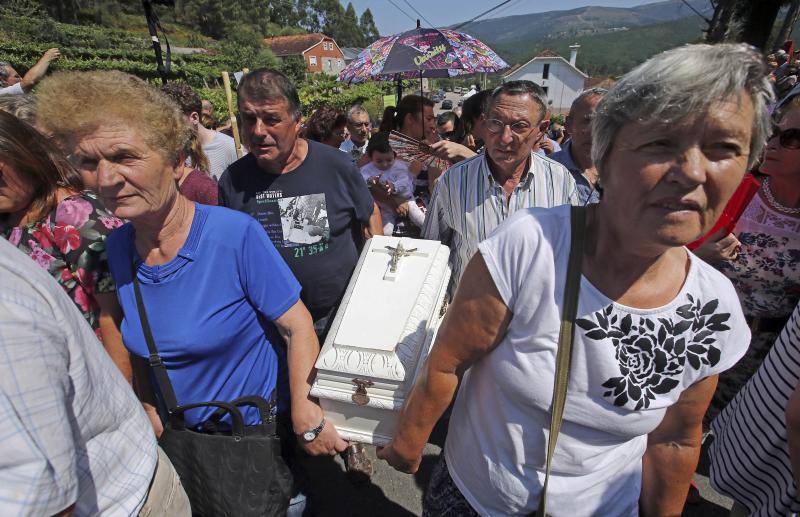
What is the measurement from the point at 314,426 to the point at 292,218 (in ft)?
3.84

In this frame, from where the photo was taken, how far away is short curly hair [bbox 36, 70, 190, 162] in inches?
52.2

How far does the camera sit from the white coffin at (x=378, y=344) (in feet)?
4.91

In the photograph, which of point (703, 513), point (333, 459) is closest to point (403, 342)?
point (333, 459)

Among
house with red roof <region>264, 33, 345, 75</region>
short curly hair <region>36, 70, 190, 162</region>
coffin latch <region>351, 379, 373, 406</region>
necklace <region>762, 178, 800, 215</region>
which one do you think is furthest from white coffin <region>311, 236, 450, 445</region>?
house with red roof <region>264, 33, 345, 75</region>

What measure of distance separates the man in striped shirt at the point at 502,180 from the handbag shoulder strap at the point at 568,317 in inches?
51.1

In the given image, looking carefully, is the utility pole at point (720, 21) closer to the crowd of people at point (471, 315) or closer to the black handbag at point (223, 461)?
the crowd of people at point (471, 315)

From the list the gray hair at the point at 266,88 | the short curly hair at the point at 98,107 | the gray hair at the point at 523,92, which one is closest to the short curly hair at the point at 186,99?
the gray hair at the point at 266,88

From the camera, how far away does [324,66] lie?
66562mm

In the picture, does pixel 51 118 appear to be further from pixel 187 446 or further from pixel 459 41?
pixel 459 41

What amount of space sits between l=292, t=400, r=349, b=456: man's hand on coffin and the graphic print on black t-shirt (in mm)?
964

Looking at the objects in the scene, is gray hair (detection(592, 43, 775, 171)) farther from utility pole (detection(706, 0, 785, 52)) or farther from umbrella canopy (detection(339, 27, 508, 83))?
utility pole (detection(706, 0, 785, 52))

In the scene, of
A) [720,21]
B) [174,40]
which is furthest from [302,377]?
[174,40]

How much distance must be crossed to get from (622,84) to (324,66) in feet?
242

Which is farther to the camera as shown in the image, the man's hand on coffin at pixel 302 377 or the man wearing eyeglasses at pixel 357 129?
the man wearing eyeglasses at pixel 357 129
